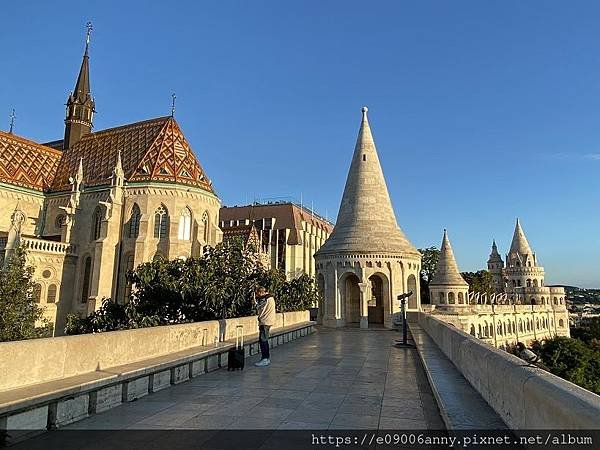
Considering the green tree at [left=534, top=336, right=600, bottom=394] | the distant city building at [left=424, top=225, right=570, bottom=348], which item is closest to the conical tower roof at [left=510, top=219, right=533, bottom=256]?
the distant city building at [left=424, top=225, right=570, bottom=348]

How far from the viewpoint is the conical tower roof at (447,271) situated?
122 ft

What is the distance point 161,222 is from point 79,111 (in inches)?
743

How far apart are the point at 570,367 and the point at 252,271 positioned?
42735 mm

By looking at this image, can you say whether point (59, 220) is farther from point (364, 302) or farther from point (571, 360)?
point (571, 360)

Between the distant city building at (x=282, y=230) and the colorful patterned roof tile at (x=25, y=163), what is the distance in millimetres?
24082

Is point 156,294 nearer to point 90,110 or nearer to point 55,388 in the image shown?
point 55,388

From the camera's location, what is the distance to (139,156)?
34.1m

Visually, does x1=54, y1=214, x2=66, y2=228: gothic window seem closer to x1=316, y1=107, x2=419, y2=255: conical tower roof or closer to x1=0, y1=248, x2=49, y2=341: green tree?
x1=0, y1=248, x2=49, y2=341: green tree

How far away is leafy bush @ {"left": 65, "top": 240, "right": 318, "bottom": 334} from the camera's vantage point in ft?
55.5

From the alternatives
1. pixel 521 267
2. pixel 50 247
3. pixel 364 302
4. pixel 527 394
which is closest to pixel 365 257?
pixel 364 302

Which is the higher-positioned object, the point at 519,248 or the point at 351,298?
the point at 519,248

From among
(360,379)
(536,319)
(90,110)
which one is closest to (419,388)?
(360,379)

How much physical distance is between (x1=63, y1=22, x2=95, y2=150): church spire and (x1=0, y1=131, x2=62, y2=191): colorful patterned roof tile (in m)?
3.22

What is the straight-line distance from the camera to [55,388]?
14.4 ft
